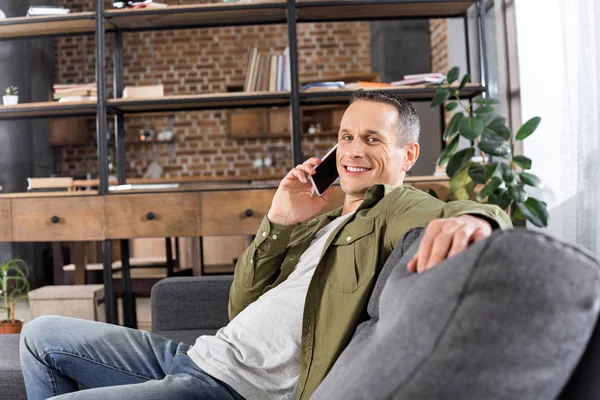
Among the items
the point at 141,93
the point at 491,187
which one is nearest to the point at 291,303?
Result: the point at 491,187

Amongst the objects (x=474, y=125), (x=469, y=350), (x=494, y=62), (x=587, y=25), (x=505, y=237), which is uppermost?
(x=494, y=62)

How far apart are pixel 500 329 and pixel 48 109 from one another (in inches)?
140

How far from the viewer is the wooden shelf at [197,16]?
3541 millimetres

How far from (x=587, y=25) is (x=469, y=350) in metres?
2.32

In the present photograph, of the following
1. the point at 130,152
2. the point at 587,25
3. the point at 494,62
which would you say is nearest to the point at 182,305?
the point at 587,25

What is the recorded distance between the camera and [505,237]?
0.60 m

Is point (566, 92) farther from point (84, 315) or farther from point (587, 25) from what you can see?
point (84, 315)

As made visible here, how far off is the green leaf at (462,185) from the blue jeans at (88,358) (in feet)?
6.74

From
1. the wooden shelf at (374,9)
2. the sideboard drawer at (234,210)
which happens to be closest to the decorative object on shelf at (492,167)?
the wooden shelf at (374,9)

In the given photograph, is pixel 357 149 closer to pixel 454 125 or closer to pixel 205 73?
pixel 454 125

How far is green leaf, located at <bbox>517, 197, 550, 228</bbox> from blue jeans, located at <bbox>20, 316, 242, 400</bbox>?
1.98 metres

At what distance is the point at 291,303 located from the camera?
1.43 meters

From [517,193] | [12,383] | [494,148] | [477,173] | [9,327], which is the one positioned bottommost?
[9,327]

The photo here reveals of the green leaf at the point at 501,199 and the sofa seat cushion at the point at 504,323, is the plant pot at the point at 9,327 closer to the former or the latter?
the green leaf at the point at 501,199
